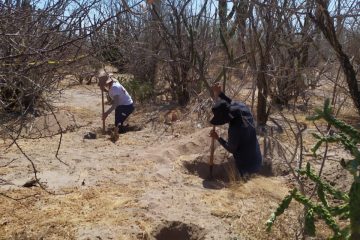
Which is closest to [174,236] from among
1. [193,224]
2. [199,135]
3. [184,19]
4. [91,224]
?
[193,224]

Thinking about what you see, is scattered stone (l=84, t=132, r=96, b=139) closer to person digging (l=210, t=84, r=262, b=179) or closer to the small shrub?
person digging (l=210, t=84, r=262, b=179)

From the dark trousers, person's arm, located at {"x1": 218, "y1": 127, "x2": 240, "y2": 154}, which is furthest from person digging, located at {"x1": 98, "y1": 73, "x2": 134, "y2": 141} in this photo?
person's arm, located at {"x1": 218, "y1": 127, "x2": 240, "y2": 154}

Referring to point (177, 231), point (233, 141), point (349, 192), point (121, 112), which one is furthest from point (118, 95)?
point (349, 192)

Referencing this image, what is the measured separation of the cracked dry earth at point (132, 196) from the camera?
478cm

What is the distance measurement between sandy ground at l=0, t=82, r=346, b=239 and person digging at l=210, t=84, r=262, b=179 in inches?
8.4

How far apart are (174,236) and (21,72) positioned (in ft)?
7.45

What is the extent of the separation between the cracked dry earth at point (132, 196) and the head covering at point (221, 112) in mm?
836

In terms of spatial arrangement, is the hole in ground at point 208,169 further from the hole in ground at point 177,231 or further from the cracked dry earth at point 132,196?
the hole in ground at point 177,231

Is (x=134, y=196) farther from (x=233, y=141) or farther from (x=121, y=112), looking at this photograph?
(x=121, y=112)

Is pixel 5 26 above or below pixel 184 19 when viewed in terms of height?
below

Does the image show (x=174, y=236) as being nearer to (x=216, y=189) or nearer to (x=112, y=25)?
(x=216, y=189)

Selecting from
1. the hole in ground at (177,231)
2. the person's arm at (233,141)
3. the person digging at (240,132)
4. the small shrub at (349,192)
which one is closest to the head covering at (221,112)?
the person digging at (240,132)

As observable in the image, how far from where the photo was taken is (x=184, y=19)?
39.6ft

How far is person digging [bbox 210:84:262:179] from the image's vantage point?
21.1 feet
